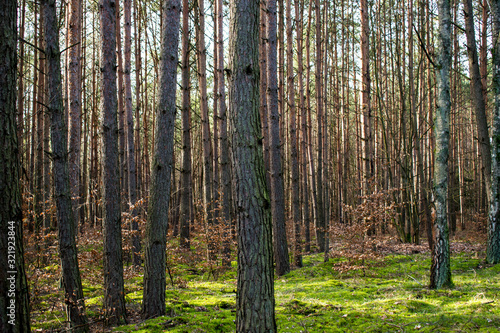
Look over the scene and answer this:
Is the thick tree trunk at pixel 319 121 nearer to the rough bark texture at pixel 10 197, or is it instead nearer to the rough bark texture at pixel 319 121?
the rough bark texture at pixel 319 121

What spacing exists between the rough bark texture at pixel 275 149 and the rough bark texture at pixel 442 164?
3.72 m

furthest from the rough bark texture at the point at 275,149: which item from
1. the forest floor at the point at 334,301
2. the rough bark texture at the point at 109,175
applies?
the rough bark texture at the point at 109,175

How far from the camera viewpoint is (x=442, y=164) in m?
5.86

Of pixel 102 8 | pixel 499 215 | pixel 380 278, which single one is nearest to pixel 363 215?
pixel 380 278

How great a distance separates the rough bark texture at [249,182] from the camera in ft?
11.1

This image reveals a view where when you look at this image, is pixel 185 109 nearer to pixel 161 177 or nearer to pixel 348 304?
pixel 161 177

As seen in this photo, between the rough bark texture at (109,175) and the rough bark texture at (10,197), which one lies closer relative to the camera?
the rough bark texture at (10,197)

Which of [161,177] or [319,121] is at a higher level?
[319,121]

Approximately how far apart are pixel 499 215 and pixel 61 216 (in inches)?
340

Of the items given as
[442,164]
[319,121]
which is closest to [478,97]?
[442,164]

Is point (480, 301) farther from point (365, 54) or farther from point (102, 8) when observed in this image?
point (365, 54)

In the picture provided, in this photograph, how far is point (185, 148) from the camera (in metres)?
11.0

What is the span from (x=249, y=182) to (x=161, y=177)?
213 cm

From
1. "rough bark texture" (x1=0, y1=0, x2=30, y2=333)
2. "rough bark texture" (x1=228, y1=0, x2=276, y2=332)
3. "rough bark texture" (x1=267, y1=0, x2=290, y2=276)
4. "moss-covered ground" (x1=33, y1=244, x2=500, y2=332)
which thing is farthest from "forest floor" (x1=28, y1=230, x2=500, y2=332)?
"rough bark texture" (x1=0, y1=0, x2=30, y2=333)
